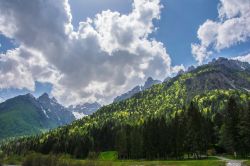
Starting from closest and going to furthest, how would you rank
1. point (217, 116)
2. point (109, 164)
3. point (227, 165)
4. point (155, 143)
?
point (227, 165), point (109, 164), point (155, 143), point (217, 116)

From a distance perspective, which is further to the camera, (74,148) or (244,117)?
(74,148)

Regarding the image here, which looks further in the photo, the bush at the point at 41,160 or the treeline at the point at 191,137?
the bush at the point at 41,160

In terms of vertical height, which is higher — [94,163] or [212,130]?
[212,130]

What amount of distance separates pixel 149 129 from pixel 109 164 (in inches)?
1912

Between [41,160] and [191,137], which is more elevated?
[191,137]

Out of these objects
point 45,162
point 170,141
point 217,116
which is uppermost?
point 217,116

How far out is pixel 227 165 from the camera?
6294 cm

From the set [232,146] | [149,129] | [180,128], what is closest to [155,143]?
[149,129]

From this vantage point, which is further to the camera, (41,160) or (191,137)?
(41,160)

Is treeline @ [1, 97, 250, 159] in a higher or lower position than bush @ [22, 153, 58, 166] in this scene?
higher

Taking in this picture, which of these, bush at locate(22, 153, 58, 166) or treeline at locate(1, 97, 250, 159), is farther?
bush at locate(22, 153, 58, 166)

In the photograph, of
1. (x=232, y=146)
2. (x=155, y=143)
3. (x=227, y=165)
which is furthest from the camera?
(x=155, y=143)

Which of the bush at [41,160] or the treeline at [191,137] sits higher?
the treeline at [191,137]

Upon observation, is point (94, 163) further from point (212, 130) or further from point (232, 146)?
point (212, 130)
